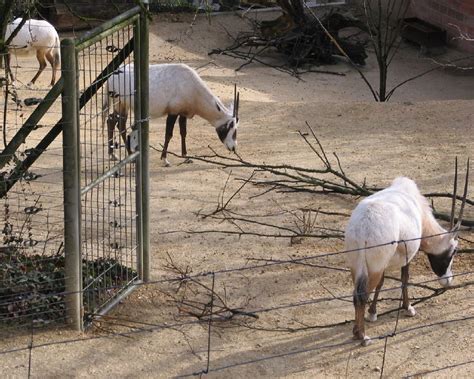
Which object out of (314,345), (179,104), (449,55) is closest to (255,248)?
(314,345)

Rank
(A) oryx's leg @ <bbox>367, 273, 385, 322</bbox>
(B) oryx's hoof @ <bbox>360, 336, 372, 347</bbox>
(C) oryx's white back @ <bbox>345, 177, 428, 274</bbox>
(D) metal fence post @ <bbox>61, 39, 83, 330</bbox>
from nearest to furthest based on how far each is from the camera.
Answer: (D) metal fence post @ <bbox>61, 39, 83, 330</bbox> < (C) oryx's white back @ <bbox>345, 177, 428, 274</bbox> < (B) oryx's hoof @ <bbox>360, 336, 372, 347</bbox> < (A) oryx's leg @ <bbox>367, 273, 385, 322</bbox>

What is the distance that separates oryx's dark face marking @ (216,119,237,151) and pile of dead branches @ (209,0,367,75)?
6.34 metres

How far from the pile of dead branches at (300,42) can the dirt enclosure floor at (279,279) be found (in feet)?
14.7

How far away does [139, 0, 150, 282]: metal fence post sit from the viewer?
Answer: 669 centimetres

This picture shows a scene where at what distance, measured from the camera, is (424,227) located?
679 centimetres

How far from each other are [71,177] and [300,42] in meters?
12.3

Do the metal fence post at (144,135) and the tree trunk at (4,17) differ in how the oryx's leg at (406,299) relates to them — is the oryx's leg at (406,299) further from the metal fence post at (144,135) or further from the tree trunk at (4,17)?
the tree trunk at (4,17)

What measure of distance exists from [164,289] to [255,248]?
1.20 m

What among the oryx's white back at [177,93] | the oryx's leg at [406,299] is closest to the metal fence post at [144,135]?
the oryx's leg at [406,299]

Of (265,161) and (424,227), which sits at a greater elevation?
(424,227)

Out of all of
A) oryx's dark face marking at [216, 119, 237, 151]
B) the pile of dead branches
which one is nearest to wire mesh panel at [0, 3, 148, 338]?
oryx's dark face marking at [216, 119, 237, 151]

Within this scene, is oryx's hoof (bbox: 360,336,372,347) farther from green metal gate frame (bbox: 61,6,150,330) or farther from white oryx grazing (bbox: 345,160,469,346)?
green metal gate frame (bbox: 61,6,150,330)

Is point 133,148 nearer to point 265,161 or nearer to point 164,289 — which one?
point 164,289

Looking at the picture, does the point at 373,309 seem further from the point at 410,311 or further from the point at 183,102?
the point at 183,102
